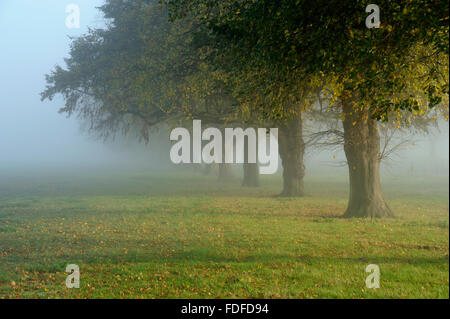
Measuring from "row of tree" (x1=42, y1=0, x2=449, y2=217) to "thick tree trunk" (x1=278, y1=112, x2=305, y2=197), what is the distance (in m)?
0.07

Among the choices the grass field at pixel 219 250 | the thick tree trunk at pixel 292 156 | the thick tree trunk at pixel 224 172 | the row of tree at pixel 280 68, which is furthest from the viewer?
the thick tree trunk at pixel 224 172

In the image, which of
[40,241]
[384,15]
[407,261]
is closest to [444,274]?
[407,261]

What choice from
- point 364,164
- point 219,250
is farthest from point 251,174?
point 219,250

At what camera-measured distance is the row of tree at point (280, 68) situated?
31.5ft

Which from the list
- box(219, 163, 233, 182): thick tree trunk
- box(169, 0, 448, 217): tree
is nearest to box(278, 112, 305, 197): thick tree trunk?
box(219, 163, 233, 182): thick tree trunk

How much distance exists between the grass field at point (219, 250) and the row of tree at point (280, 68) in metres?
3.62

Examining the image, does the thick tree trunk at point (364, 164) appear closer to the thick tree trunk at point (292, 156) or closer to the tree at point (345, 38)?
the tree at point (345, 38)

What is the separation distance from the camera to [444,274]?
10172 millimetres

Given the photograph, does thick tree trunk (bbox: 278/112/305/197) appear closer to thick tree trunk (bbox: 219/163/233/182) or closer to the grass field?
the grass field

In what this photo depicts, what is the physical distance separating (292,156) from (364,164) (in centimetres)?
1058

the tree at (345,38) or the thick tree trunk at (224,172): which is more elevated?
the tree at (345,38)

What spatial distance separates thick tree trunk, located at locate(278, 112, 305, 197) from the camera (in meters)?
29.5

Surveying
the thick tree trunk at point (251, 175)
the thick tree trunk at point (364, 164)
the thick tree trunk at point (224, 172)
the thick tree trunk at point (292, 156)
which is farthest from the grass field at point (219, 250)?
the thick tree trunk at point (224, 172)

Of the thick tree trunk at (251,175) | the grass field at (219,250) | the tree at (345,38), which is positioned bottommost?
the grass field at (219,250)
